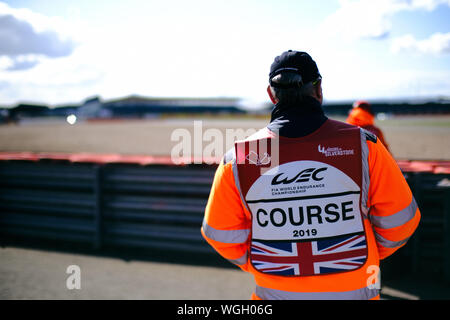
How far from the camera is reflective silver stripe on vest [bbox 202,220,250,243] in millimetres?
1702

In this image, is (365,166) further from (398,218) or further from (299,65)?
(299,65)

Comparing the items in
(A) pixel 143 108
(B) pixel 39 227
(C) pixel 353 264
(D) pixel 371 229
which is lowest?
(B) pixel 39 227

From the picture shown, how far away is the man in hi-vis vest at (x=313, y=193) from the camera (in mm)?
1534

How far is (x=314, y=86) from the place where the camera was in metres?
1.60

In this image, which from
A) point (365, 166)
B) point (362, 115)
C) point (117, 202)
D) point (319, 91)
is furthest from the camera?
point (117, 202)

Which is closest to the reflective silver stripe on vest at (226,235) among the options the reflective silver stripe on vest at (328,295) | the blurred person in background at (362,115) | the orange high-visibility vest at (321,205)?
the orange high-visibility vest at (321,205)

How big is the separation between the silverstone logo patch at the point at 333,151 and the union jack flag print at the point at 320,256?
39 centimetres

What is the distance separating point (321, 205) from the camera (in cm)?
157

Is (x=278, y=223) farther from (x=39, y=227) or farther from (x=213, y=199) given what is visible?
(x=39, y=227)

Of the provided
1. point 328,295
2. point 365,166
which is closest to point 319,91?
point 365,166

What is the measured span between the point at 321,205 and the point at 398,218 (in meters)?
0.37

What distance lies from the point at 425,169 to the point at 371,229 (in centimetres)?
300
